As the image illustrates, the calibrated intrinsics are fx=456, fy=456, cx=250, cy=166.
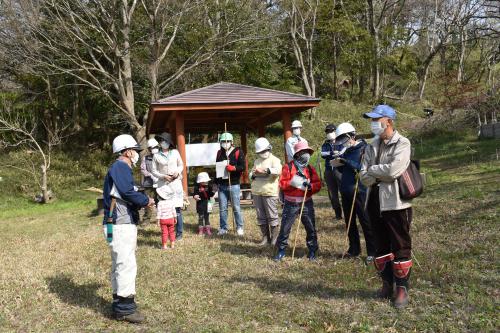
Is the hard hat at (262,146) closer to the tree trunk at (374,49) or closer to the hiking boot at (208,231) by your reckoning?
the hiking boot at (208,231)

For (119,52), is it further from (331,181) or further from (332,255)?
(332,255)

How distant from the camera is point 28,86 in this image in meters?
23.7

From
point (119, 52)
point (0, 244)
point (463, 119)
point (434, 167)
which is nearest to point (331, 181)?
point (0, 244)

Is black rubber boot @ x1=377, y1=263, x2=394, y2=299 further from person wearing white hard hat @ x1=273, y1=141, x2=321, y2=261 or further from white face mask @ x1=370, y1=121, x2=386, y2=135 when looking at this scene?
person wearing white hard hat @ x1=273, y1=141, x2=321, y2=261

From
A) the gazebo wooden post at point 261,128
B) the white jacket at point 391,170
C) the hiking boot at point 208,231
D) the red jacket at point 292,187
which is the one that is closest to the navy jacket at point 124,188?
the red jacket at point 292,187

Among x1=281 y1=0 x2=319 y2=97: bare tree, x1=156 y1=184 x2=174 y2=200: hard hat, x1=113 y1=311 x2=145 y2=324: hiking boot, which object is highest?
x1=281 y1=0 x2=319 y2=97: bare tree

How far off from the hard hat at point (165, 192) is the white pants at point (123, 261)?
2898 millimetres

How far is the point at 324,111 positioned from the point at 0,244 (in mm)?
21392

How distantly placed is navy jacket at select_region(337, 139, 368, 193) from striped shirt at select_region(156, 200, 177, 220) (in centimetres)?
282

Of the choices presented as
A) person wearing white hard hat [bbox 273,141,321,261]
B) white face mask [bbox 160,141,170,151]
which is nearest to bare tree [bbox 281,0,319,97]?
white face mask [bbox 160,141,170,151]

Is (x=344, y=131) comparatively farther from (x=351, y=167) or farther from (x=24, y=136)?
(x=24, y=136)

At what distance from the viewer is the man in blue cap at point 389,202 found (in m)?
4.24

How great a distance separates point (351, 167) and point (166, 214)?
3.08 m

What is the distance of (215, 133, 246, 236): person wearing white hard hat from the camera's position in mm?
8211
